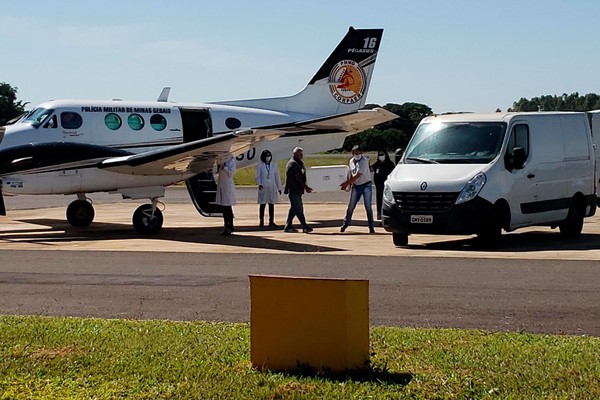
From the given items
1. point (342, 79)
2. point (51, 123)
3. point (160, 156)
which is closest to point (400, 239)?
point (160, 156)

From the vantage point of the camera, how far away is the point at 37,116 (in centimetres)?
2142

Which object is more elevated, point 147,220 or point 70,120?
point 70,120

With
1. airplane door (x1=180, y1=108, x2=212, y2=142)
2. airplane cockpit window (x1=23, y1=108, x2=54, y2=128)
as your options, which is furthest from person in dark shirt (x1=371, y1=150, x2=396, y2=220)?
airplane cockpit window (x1=23, y1=108, x2=54, y2=128)

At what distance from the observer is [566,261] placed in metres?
14.7

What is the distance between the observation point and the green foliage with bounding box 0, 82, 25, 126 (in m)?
71.4

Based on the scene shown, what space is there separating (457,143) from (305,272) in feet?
16.8

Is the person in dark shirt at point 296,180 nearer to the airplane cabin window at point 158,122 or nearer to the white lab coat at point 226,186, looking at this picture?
the white lab coat at point 226,186

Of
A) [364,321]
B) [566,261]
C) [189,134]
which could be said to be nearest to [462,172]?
[566,261]

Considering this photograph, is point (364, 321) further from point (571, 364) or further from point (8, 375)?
point (8, 375)

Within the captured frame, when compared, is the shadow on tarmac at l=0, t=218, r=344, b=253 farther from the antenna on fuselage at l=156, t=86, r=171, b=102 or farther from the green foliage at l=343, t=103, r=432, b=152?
the green foliage at l=343, t=103, r=432, b=152

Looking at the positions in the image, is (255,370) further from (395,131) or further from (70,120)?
(395,131)

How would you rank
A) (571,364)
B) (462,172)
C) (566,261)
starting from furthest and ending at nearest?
(462,172) < (566,261) < (571,364)

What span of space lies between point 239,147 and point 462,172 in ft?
18.9

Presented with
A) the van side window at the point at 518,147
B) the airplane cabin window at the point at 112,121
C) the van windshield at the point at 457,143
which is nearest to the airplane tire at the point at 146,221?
the airplane cabin window at the point at 112,121
